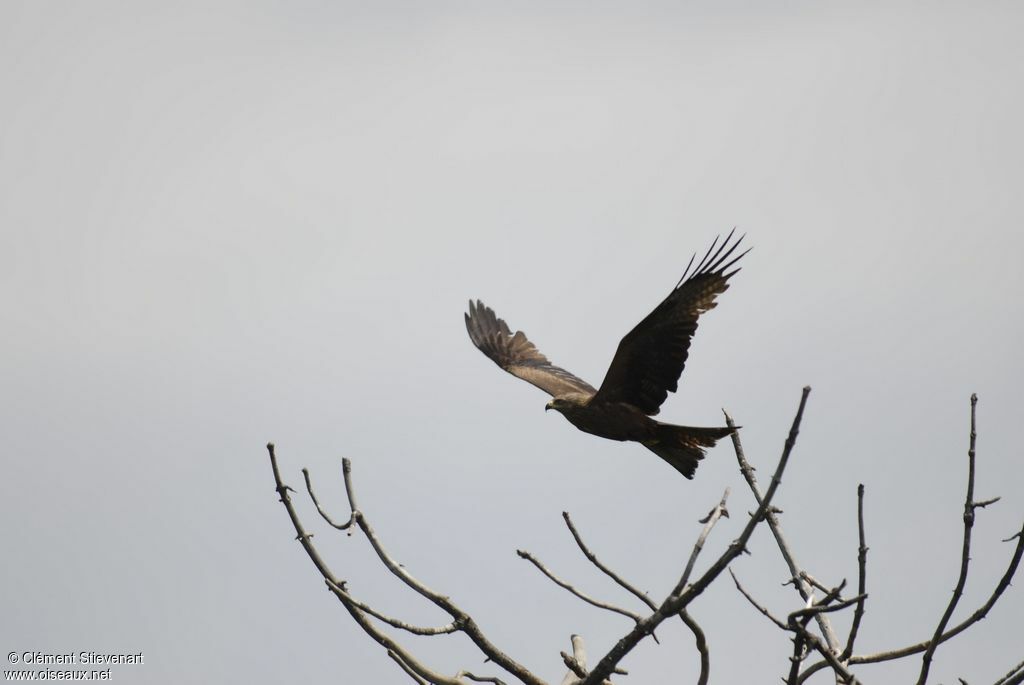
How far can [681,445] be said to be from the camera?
8.91 m

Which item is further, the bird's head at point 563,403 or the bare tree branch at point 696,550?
the bird's head at point 563,403

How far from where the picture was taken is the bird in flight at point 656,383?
337 inches

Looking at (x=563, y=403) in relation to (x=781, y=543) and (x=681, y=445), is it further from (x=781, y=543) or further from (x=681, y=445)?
(x=781, y=543)

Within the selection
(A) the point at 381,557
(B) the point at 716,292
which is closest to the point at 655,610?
(A) the point at 381,557

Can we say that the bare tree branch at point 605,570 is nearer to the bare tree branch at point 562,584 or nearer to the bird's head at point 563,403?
the bare tree branch at point 562,584

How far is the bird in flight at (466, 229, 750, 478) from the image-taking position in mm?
8562

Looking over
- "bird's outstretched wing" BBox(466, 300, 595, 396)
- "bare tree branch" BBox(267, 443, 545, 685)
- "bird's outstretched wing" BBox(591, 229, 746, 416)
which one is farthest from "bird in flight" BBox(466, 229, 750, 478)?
"bare tree branch" BBox(267, 443, 545, 685)

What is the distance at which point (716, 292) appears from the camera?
8.56 m

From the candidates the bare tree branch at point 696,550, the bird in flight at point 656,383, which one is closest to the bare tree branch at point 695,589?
the bare tree branch at point 696,550

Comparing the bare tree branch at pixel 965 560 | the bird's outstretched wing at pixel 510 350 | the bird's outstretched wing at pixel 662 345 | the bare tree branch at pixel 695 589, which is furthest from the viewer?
the bird's outstretched wing at pixel 510 350

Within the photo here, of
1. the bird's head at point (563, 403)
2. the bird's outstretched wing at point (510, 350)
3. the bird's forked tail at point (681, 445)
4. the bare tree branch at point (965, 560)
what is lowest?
the bare tree branch at point (965, 560)

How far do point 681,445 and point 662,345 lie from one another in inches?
29.4

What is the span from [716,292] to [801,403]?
4919 millimetres

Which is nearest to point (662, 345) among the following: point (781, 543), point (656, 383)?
point (656, 383)
